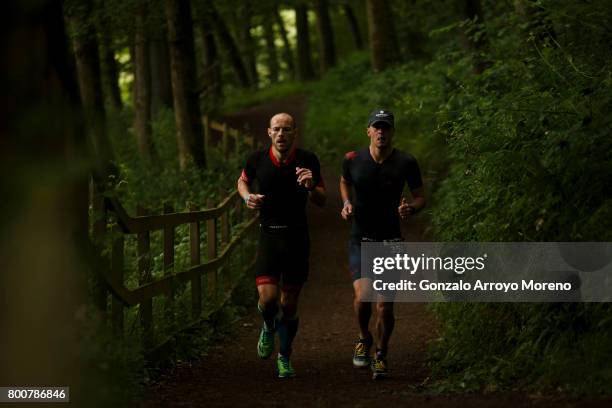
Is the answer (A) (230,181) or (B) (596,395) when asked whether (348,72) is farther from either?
(B) (596,395)

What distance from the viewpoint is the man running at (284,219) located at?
947 cm

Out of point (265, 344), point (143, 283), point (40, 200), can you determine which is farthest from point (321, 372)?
point (40, 200)

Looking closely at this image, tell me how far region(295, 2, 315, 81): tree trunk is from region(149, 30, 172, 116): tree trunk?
1394 cm

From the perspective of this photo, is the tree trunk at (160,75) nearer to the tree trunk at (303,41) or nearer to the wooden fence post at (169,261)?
the tree trunk at (303,41)

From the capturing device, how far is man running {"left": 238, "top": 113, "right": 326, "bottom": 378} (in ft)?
31.1

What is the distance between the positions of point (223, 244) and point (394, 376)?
204 inches

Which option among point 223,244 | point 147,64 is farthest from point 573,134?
point 147,64

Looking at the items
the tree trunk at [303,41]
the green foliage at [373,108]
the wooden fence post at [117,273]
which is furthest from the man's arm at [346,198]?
the tree trunk at [303,41]

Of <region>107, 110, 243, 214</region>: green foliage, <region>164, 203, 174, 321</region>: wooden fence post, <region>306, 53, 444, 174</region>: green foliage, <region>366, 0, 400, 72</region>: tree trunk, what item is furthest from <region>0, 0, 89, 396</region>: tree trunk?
<region>366, 0, 400, 72</region>: tree trunk

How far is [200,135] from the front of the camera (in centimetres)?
2128

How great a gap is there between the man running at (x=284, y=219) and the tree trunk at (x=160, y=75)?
66.3 ft

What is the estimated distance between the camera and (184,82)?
20312mm

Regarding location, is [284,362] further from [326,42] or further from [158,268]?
[326,42]

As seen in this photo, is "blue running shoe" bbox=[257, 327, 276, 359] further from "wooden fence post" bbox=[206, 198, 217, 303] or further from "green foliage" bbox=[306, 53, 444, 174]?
"green foliage" bbox=[306, 53, 444, 174]
